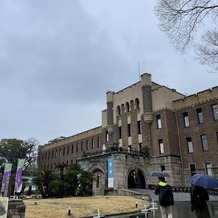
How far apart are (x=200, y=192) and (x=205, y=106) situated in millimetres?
24327

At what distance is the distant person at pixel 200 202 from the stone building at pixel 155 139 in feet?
62.5

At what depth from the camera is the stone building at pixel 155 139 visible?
87.9 feet

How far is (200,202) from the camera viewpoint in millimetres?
6469

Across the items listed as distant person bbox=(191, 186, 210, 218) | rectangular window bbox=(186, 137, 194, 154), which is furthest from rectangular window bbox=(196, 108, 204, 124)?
distant person bbox=(191, 186, 210, 218)

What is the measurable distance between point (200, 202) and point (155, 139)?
24.5 m

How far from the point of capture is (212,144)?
27031mm

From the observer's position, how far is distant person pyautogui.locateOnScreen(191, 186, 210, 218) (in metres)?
6.42

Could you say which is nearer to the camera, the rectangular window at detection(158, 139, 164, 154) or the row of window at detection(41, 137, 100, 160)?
the rectangular window at detection(158, 139, 164, 154)

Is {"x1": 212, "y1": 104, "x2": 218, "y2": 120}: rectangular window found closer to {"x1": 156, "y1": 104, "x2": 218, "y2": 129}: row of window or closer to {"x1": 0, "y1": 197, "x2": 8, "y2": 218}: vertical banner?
{"x1": 156, "y1": 104, "x2": 218, "y2": 129}: row of window

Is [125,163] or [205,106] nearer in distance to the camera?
[125,163]

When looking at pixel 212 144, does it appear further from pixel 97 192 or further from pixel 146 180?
pixel 97 192

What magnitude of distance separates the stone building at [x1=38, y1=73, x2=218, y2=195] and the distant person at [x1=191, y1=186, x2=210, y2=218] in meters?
19.1

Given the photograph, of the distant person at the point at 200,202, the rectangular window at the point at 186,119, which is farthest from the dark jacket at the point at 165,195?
the rectangular window at the point at 186,119

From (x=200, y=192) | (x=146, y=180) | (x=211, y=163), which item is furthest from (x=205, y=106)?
(x=200, y=192)
